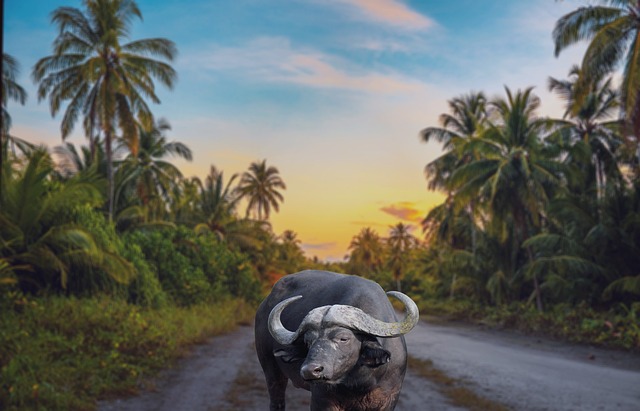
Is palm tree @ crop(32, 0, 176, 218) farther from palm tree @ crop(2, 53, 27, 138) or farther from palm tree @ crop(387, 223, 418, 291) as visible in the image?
palm tree @ crop(387, 223, 418, 291)

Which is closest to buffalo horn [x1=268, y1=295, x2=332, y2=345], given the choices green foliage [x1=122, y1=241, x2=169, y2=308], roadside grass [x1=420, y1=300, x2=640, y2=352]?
green foliage [x1=122, y1=241, x2=169, y2=308]

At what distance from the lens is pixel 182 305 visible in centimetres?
2283

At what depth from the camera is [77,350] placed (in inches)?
434

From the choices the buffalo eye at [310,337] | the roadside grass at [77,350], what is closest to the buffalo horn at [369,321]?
the buffalo eye at [310,337]

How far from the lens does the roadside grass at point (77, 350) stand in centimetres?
821

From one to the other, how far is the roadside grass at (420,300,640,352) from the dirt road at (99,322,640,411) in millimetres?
1021

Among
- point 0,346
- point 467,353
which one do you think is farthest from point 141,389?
point 467,353

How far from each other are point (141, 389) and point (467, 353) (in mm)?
9340

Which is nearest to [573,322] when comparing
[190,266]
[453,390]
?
[453,390]

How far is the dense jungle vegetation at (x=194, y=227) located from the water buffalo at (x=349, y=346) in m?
6.21

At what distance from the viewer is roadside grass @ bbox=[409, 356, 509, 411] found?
330 inches

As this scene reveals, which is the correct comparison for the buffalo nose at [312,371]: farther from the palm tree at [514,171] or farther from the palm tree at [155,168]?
the palm tree at [155,168]

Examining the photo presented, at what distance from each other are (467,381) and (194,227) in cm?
2767

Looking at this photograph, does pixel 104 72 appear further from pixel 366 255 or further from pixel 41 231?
pixel 366 255
